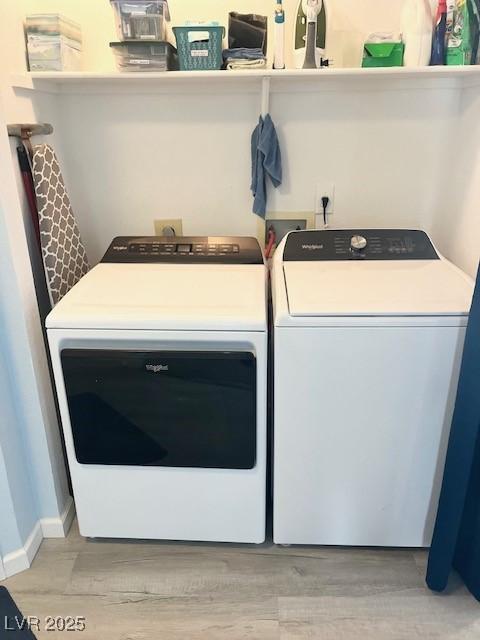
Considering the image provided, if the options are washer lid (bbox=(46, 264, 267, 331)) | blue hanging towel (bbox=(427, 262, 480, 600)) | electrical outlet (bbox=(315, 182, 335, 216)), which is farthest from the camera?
electrical outlet (bbox=(315, 182, 335, 216))

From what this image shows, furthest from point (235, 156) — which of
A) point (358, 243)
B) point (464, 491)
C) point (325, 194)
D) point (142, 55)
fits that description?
point (464, 491)

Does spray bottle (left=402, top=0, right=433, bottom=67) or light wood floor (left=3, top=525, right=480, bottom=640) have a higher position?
spray bottle (left=402, top=0, right=433, bottom=67)

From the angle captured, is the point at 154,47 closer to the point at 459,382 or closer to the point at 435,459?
the point at 459,382

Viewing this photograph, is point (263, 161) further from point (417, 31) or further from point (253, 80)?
point (417, 31)

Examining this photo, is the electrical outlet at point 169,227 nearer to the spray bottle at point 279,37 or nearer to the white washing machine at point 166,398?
the white washing machine at point 166,398

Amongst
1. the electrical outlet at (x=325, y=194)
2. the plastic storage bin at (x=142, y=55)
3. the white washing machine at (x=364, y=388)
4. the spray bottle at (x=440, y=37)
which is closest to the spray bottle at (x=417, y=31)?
the spray bottle at (x=440, y=37)

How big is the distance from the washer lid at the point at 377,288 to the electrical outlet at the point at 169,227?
0.57 metres

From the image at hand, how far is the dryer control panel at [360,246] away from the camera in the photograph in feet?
5.89

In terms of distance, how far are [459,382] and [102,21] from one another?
1709 mm

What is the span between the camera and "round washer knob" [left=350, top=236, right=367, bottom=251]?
180 centimetres

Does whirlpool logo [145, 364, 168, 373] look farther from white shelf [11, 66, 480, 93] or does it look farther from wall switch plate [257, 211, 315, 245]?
white shelf [11, 66, 480, 93]

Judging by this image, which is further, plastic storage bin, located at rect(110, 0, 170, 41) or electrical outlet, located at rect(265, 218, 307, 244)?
electrical outlet, located at rect(265, 218, 307, 244)

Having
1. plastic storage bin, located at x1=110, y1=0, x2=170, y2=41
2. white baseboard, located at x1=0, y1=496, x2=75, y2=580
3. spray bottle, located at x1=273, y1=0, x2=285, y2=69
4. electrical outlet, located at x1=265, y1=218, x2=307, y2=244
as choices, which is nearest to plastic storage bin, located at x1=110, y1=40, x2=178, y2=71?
plastic storage bin, located at x1=110, y1=0, x2=170, y2=41

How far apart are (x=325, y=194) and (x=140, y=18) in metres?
0.90
